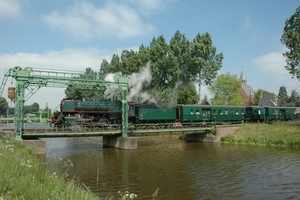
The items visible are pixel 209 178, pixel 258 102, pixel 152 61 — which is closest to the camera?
pixel 209 178

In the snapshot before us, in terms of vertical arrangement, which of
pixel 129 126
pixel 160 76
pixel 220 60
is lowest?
pixel 129 126

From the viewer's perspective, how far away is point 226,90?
65.1 meters

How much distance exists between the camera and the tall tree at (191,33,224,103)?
4759 centimetres

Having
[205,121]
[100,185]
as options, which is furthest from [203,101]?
[100,185]

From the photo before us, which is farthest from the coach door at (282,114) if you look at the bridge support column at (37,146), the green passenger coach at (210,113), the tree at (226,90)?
the bridge support column at (37,146)

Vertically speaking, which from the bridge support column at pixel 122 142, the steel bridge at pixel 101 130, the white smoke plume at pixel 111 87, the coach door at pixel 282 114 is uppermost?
the white smoke plume at pixel 111 87

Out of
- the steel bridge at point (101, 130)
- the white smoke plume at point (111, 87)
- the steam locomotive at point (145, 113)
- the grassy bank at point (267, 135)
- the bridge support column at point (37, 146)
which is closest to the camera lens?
the bridge support column at point (37, 146)

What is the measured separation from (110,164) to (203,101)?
50729 mm

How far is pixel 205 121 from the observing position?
38.9 metres

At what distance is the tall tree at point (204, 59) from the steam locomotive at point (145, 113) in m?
10.6

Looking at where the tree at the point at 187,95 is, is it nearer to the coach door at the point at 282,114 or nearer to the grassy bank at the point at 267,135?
the coach door at the point at 282,114

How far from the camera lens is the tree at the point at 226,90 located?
63.9 m

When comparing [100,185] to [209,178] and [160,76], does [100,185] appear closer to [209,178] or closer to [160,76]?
[209,178]

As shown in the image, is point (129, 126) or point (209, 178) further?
point (129, 126)
